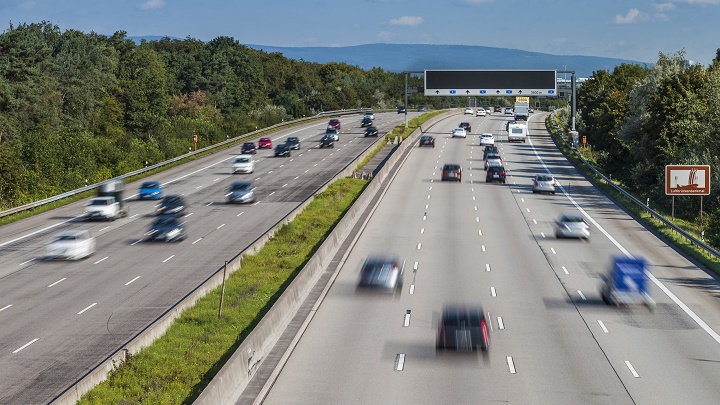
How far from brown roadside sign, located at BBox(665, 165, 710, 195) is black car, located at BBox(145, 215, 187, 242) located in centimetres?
3055

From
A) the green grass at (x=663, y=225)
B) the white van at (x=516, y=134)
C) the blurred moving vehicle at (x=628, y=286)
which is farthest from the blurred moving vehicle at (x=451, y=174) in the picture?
the blurred moving vehicle at (x=628, y=286)

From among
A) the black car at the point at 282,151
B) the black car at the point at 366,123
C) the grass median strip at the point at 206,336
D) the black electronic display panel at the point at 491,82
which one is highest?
the black electronic display panel at the point at 491,82

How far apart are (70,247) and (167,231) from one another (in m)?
5.95

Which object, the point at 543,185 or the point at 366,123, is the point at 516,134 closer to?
the point at 366,123

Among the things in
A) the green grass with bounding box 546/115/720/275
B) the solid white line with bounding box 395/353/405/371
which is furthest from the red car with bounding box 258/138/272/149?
the solid white line with bounding box 395/353/405/371

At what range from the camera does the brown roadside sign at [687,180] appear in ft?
192

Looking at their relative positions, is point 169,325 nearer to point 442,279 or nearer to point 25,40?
point 442,279

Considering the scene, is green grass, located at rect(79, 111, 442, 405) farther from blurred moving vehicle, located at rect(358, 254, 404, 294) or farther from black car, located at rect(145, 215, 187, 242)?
black car, located at rect(145, 215, 187, 242)

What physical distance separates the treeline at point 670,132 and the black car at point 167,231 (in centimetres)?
3182

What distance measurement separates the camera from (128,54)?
15125 centimetres

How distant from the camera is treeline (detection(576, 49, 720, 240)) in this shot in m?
72.1

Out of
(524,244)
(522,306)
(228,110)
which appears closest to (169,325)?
(522,306)

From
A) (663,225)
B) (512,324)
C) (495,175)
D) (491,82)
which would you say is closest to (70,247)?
(512,324)

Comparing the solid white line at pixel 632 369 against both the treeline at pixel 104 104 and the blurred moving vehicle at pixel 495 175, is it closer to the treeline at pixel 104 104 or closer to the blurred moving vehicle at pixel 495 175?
the blurred moving vehicle at pixel 495 175
